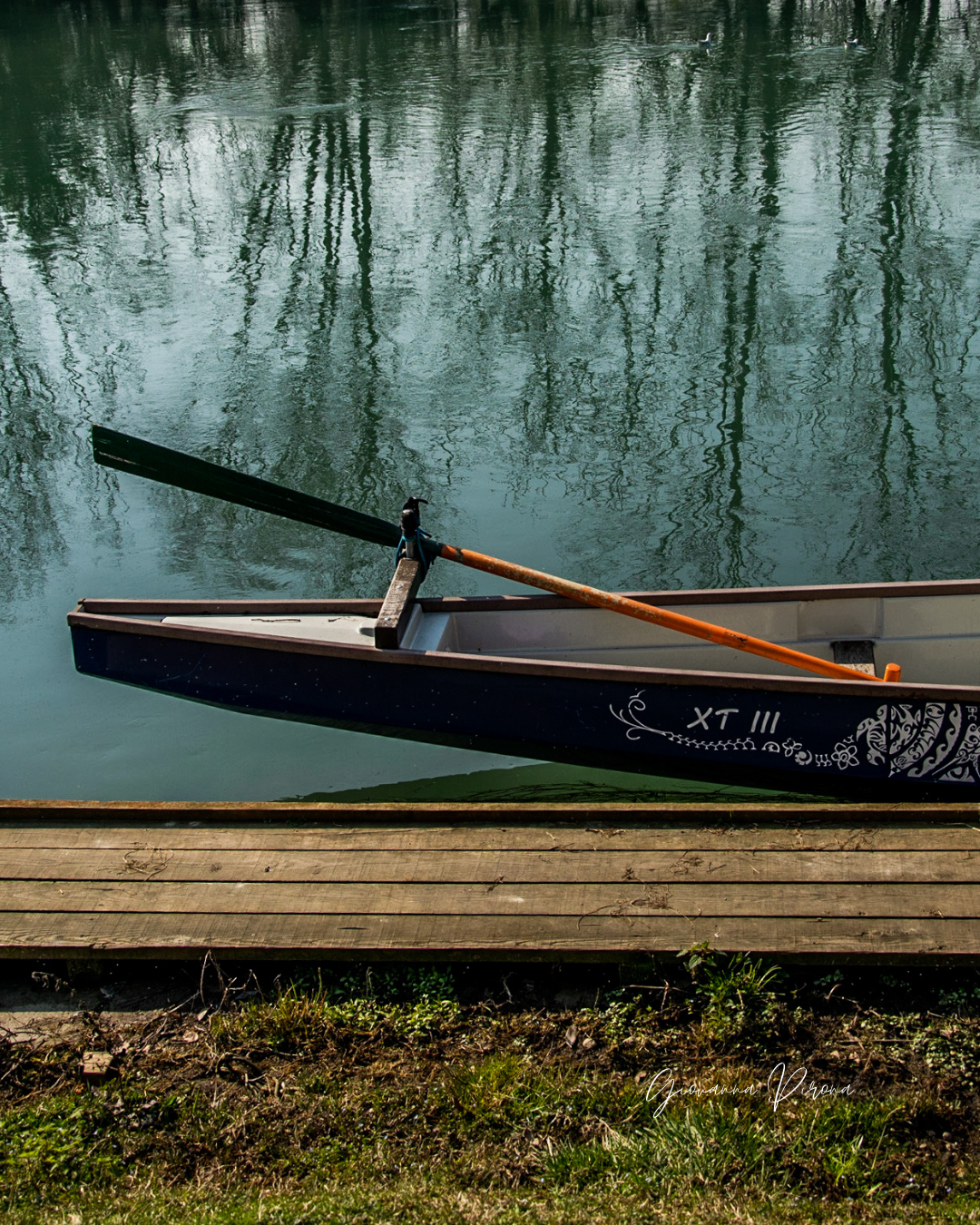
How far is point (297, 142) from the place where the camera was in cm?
1772

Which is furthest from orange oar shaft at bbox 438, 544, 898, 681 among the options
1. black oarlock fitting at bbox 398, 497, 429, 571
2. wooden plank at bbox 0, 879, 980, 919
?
wooden plank at bbox 0, 879, 980, 919

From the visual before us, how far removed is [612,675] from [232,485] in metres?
2.33

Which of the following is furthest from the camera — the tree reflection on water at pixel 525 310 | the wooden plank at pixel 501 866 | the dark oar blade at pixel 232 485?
the tree reflection on water at pixel 525 310

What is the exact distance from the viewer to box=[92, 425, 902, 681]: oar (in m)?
5.83

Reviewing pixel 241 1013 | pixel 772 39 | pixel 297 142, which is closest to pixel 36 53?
pixel 297 142

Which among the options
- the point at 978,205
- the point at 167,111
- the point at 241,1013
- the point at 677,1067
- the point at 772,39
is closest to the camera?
the point at 677,1067

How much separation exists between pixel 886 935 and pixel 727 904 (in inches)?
20.9

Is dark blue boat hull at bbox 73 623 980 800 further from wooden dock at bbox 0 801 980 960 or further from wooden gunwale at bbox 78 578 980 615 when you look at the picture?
wooden dock at bbox 0 801 980 960

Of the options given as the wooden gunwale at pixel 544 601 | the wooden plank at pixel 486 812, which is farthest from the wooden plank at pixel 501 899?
the wooden gunwale at pixel 544 601

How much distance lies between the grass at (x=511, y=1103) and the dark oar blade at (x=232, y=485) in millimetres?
2766

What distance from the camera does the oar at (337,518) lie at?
583 cm

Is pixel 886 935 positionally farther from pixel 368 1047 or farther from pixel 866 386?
pixel 866 386

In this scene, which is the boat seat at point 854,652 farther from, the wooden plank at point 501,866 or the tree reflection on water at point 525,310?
the wooden plank at point 501,866

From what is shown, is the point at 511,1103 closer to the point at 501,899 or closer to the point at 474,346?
the point at 501,899
